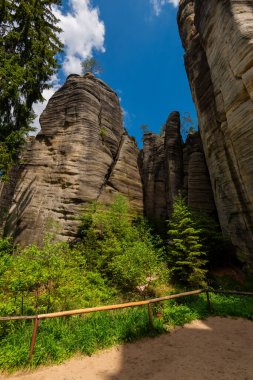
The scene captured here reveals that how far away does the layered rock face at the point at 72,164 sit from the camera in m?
14.9

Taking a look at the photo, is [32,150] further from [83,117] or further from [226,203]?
[226,203]

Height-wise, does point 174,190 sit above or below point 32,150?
below

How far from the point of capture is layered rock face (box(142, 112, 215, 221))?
19.4 metres

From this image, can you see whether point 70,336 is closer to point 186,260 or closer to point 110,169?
point 186,260

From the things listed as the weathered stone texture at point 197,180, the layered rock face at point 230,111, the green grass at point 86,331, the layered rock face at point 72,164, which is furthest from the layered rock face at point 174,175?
the green grass at point 86,331

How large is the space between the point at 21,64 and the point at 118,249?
43.4 ft

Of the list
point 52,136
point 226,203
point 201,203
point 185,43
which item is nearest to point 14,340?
point 226,203

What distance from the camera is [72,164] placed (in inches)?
641

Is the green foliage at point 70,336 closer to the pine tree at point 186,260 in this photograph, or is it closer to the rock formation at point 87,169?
the pine tree at point 186,260

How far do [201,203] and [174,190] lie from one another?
111 inches

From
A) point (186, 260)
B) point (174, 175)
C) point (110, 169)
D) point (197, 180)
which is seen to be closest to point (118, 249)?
point (186, 260)

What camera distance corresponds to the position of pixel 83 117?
1784cm

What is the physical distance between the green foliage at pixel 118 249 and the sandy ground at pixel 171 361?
12.4ft

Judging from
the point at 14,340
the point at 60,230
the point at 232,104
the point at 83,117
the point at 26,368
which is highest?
the point at 83,117
